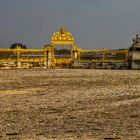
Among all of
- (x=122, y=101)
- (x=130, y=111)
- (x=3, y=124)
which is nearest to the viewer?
(x=3, y=124)

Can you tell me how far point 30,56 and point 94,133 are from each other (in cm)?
5230

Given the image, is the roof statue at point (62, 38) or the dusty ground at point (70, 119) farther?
the roof statue at point (62, 38)

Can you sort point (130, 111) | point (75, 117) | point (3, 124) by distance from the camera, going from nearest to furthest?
1. point (3, 124)
2. point (75, 117)
3. point (130, 111)

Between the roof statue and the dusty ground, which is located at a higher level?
the roof statue

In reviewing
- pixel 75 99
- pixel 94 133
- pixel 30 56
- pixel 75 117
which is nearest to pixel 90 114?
pixel 75 117

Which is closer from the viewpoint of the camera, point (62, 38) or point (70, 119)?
point (70, 119)

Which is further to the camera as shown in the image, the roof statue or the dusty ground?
the roof statue

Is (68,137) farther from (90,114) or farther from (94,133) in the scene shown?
→ (90,114)

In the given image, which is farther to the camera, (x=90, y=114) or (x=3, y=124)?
(x=90, y=114)

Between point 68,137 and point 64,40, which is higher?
point 64,40

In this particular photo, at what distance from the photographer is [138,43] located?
53.5 m

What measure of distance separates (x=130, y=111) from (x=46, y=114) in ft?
6.87

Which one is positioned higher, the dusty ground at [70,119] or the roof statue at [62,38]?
the roof statue at [62,38]

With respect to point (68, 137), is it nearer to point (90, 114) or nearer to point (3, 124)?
point (3, 124)
